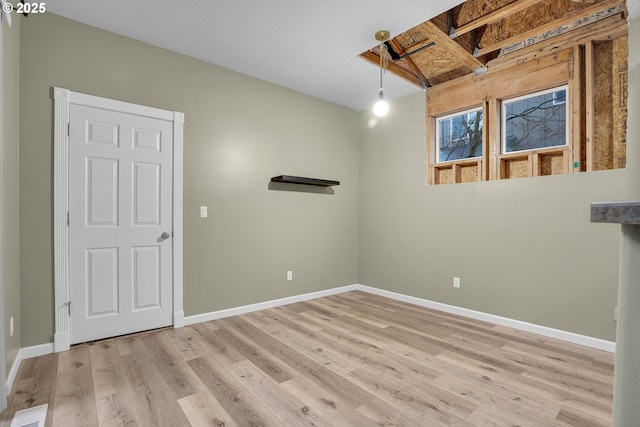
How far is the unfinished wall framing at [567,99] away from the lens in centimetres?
282

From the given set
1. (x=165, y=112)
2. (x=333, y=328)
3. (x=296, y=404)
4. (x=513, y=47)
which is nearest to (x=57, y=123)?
(x=165, y=112)

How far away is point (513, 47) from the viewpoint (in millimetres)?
3387

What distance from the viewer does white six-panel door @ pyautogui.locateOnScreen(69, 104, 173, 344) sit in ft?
9.23

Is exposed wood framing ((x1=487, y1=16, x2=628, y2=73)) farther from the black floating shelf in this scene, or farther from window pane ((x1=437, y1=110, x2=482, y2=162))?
the black floating shelf

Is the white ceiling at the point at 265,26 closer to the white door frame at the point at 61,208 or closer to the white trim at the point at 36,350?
the white door frame at the point at 61,208

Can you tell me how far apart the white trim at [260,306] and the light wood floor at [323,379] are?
15 centimetres

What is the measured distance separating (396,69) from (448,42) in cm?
75

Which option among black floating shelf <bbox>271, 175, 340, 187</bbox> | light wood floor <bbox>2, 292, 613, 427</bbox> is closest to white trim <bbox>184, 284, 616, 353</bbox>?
light wood floor <bbox>2, 292, 613, 427</bbox>

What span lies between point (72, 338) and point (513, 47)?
207 inches

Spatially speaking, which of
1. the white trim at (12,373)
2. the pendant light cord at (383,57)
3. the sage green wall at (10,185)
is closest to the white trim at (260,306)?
the white trim at (12,373)

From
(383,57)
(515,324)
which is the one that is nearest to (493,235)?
(515,324)

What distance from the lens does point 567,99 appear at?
10.2 feet

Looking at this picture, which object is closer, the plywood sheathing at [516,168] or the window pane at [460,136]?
the plywood sheathing at [516,168]

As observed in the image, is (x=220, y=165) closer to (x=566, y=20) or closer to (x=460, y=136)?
(x=460, y=136)
